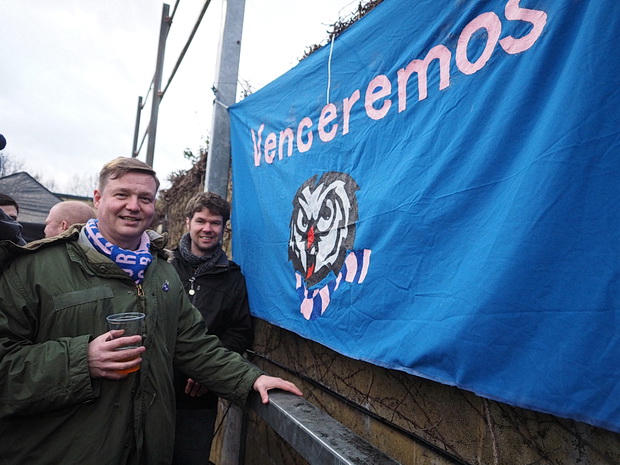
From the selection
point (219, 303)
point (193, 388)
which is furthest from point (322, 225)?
point (193, 388)

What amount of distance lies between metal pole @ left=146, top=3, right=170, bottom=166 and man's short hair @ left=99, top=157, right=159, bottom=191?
20.6 ft

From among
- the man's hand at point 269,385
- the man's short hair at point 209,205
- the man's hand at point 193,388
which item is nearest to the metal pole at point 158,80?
the man's short hair at point 209,205

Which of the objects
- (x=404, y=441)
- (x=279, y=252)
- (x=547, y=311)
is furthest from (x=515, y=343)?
(x=279, y=252)

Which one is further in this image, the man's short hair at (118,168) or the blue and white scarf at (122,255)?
the man's short hair at (118,168)

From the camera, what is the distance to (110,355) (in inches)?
54.7

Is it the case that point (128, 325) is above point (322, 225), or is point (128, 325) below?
below

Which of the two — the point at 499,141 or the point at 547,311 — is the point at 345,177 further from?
the point at 547,311

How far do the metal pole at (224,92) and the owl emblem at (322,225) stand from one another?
1.40 m

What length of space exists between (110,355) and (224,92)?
2.75 m

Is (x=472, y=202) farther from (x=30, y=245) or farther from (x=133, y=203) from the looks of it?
(x=30, y=245)

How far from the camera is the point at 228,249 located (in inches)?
153

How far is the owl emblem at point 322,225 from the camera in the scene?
2.00 m

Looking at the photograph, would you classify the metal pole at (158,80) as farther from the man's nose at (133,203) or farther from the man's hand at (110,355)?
the man's hand at (110,355)

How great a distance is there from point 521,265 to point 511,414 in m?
→ 0.54
